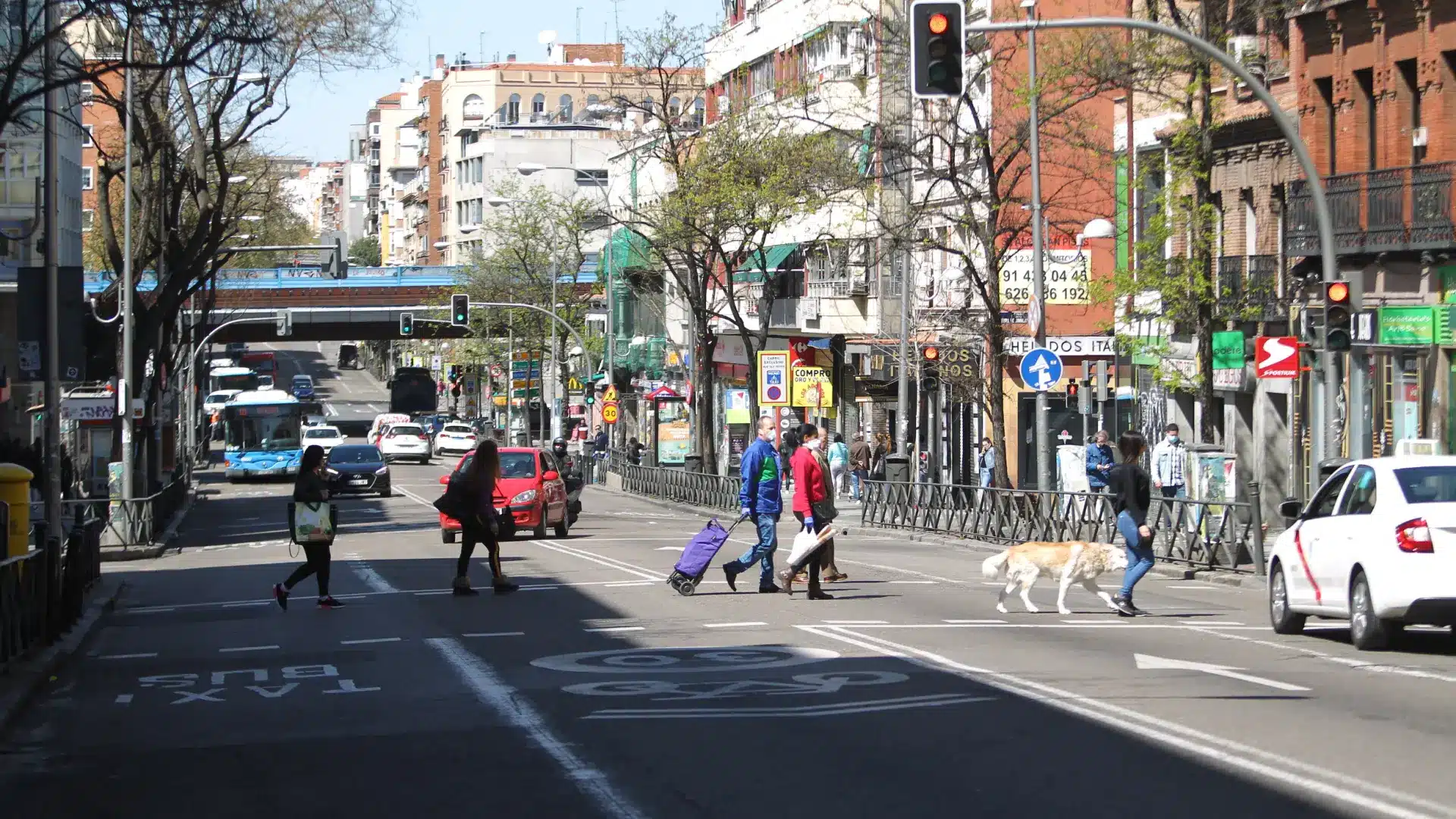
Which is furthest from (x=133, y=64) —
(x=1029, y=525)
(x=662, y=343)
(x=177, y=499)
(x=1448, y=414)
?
(x=662, y=343)

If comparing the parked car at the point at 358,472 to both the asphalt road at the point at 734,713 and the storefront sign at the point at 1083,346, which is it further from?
the asphalt road at the point at 734,713

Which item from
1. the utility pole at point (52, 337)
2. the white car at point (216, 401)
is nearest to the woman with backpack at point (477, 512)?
the utility pole at point (52, 337)

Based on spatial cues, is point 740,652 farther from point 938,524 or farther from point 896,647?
point 938,524

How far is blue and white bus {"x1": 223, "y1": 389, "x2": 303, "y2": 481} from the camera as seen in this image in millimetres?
70812

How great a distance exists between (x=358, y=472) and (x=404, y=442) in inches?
1004

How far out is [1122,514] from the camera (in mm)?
19359

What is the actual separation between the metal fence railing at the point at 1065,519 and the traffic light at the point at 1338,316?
9.25ft

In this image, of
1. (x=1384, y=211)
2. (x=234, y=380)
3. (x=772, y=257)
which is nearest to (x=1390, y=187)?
(x=1384, y=211)

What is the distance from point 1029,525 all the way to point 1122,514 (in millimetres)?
12185

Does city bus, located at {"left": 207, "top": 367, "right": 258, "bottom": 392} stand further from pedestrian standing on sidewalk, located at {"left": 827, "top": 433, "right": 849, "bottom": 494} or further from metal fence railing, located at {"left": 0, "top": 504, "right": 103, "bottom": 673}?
metal fence railing, located at {"left": 0, "top": 504, "right": 103, "bottom": 673}

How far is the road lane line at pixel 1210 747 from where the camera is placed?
341 inches

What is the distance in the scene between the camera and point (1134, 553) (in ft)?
63.0

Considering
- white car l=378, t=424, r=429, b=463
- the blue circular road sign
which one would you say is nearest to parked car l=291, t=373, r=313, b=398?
white car l=378, t=424, r=429, b=463

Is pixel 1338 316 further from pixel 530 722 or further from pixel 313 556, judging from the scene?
pixel 530 722
